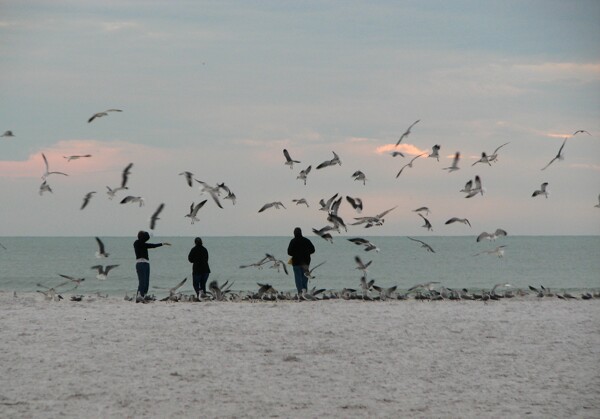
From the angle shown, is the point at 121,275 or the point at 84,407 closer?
the point at 84,407

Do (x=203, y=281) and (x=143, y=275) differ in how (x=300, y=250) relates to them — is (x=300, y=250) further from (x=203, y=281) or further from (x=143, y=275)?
(x=143, y=275)

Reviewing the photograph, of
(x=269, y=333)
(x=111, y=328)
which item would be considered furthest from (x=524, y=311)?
(x=111, y=328)

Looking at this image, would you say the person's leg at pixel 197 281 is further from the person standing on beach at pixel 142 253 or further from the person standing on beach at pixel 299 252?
the person standing on beach at pixel 299 252

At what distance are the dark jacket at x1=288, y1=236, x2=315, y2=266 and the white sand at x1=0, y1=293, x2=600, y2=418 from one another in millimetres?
2361

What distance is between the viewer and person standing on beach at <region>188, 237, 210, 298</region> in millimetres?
22812

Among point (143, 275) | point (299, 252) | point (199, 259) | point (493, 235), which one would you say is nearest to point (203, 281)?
point (199, 259)

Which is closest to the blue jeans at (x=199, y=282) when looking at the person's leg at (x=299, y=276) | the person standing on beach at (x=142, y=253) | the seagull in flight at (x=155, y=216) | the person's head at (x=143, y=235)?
the person standing on beach at (x=142, y=253)

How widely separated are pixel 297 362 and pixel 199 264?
30.5 feet

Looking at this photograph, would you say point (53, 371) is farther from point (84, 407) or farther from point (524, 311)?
point (524, 311)

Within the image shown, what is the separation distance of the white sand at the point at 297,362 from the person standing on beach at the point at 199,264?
2642mm

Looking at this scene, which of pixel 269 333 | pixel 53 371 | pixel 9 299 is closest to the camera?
pixel 53 371

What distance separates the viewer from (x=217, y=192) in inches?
892

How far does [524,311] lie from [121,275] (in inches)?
1752

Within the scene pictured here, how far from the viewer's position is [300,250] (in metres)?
22.7
